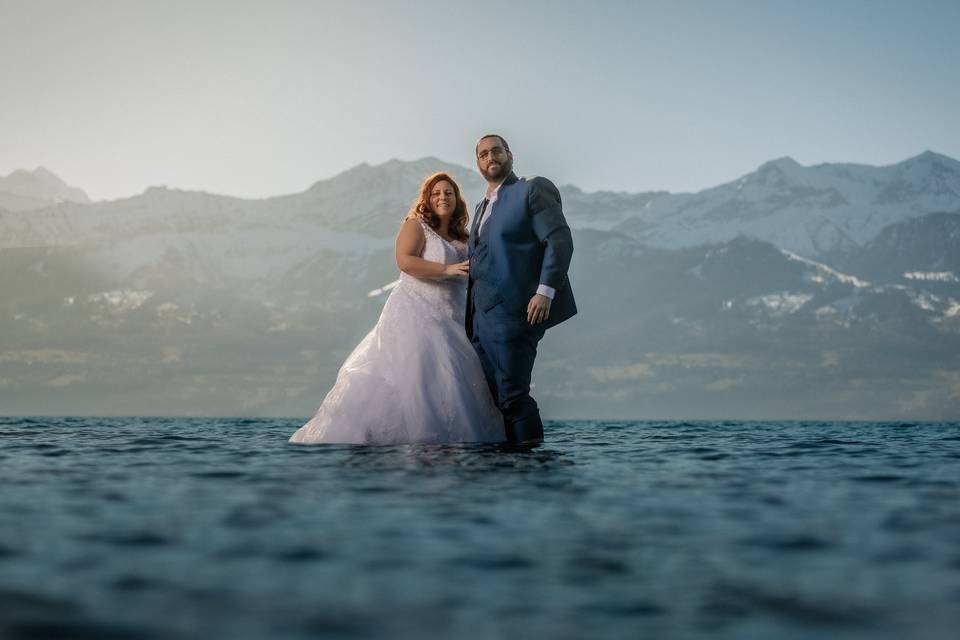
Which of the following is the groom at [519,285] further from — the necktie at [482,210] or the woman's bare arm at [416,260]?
the woman's bare arm at [416,260]

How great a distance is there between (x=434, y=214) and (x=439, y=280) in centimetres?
73

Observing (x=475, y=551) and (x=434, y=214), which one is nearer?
(x=475, y=551)

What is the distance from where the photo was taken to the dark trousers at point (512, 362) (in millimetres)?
7992

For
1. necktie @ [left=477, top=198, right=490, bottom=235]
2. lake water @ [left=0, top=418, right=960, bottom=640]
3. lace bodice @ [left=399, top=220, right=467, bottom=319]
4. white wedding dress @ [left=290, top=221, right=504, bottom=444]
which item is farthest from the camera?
lace bodice @ [left=399, top=220, right=467, bottom=319]

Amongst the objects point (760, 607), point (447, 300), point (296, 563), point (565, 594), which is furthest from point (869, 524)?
point (447, 300)

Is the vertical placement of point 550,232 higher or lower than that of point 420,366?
higher

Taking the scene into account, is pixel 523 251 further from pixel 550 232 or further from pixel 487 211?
pixel 487 211

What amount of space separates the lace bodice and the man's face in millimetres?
792

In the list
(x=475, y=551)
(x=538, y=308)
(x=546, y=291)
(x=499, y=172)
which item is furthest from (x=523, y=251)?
(x=475, y=551)

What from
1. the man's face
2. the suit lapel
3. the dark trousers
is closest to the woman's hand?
the suit lapel

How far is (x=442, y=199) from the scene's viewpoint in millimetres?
8898

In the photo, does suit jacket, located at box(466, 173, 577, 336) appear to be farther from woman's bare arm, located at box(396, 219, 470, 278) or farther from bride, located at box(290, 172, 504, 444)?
bride, located at box(290, 172, 504, 444)

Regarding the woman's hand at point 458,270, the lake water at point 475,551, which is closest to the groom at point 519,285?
the woman's hand at point 458,270

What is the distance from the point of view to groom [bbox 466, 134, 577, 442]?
7.92m
